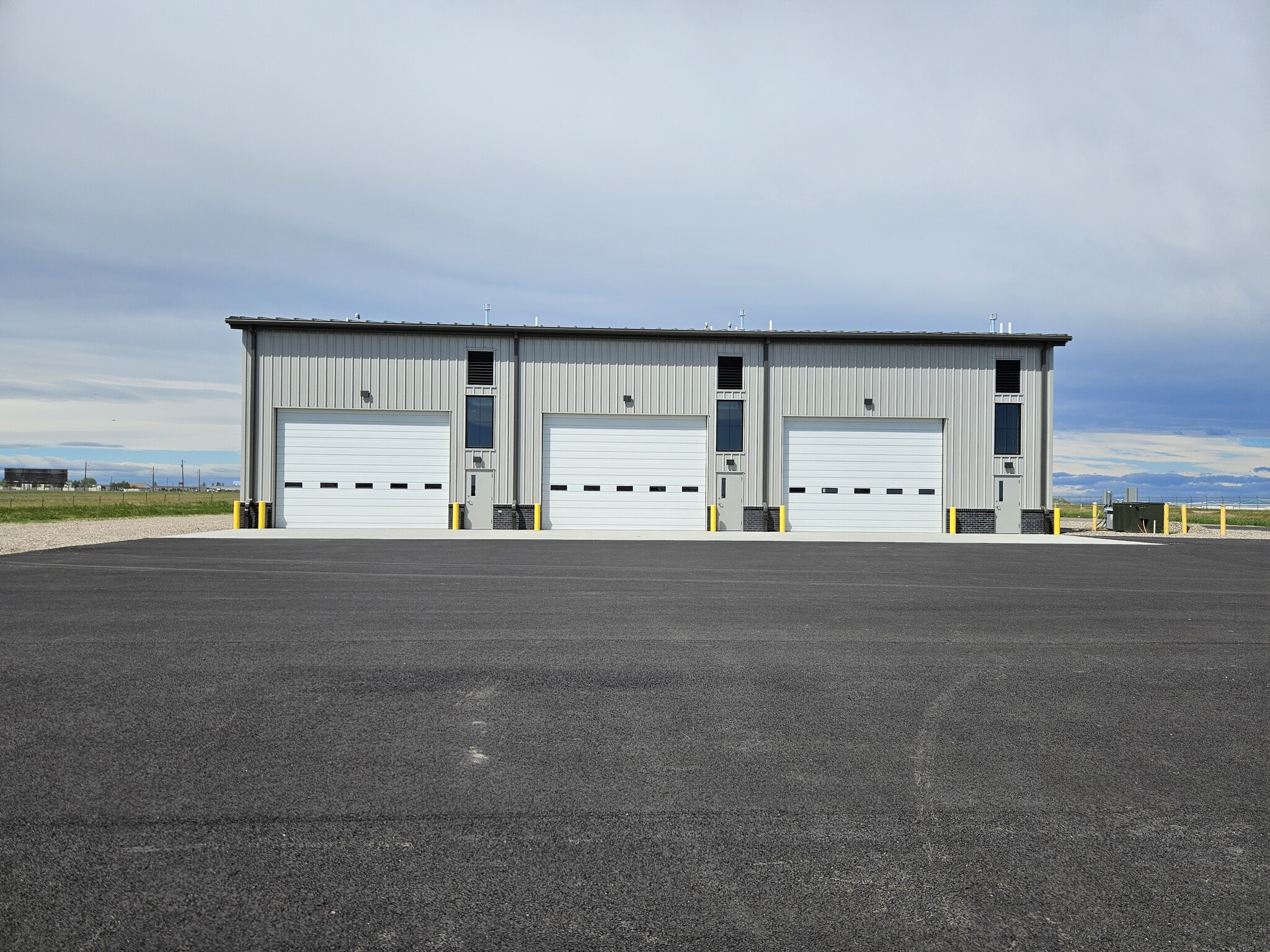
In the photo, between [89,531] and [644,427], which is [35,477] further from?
[644,427]

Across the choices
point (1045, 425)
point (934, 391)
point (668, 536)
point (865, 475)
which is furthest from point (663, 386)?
point (1045, 425)

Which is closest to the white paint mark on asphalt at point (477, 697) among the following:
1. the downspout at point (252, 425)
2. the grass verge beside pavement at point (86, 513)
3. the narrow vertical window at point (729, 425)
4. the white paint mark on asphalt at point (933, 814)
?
the white paint mark on asphalt at point (933, 814)

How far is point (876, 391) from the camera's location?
89.9 feet

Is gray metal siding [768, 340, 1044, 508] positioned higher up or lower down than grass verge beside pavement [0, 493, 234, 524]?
higher up

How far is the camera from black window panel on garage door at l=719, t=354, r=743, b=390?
2731 centimetres

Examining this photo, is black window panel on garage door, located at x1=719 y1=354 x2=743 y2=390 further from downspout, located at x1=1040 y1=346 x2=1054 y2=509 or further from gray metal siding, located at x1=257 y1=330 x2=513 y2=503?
downspout, located at x1=1040 y1=346 x2=1054 y2=509

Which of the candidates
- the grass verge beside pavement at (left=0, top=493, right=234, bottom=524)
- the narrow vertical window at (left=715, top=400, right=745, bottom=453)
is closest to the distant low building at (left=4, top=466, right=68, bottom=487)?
the grass verge beside pavement at (left=0, top=493, right=234, bottom=524)

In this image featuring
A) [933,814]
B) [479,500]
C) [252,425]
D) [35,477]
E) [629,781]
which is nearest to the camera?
[933,814]

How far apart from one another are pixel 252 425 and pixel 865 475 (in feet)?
64.3

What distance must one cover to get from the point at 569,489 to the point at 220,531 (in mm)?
10252

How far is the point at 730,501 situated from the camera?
88.4ft

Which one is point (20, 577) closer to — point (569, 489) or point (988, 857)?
point (988, 857)

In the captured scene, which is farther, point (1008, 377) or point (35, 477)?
point (35, 477)

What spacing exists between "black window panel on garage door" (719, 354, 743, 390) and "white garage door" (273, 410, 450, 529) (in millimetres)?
9043
